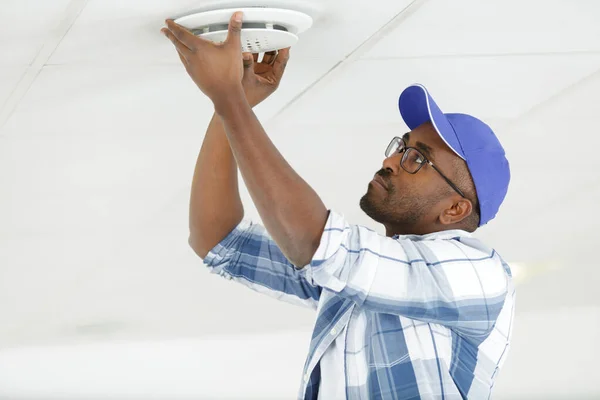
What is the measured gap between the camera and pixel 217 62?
1692 mm

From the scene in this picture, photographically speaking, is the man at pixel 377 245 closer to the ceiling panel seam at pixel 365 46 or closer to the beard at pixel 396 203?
the beard at pixel 396 203

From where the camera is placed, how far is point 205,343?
191 inches

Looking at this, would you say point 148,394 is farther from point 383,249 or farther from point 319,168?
point 383,249

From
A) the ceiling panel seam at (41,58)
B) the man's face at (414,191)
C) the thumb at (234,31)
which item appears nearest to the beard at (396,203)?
the man's face at (414,191)

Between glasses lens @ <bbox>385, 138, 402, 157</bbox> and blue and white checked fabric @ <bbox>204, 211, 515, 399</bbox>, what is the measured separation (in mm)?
235

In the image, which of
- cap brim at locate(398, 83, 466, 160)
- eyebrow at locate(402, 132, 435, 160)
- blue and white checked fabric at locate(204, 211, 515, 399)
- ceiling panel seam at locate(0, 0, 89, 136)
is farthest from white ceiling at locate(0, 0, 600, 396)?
blue and white checked fabric at locate(204, 211, 515, 399)

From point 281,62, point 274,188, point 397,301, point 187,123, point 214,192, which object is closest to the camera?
A: point 274,188

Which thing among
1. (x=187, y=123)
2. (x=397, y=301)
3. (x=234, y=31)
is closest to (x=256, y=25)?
(x=234, y=31)

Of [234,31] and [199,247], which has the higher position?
[234,31]

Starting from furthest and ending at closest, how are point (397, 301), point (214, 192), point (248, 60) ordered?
point (214, 192) < point (248, 60) < point (397, 301)

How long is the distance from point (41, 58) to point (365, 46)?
74 centimetres

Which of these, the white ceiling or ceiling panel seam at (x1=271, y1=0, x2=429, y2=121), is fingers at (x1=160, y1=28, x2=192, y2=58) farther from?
ceiling panel seam at (x1=271, y1=0, x2=429, y2=121)

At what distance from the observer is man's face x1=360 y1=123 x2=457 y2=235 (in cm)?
205

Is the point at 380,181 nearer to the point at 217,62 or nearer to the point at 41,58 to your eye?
the point at 217,62
